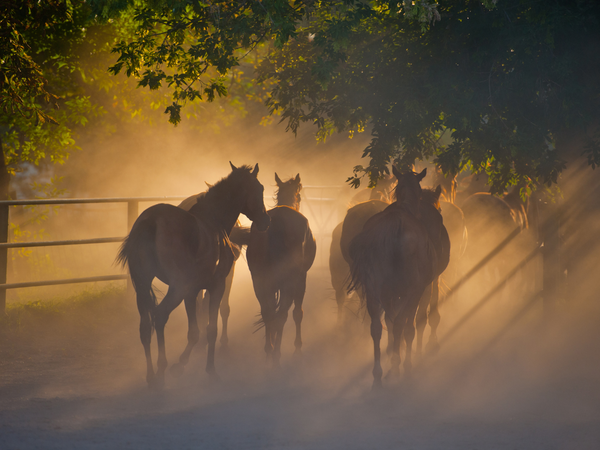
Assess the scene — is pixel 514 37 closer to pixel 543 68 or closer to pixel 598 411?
pixel 543 68

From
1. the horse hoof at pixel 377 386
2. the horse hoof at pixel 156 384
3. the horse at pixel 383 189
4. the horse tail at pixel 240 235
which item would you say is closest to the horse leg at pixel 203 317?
the horse tail at pixel 240 235

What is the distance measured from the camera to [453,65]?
23.6 feet

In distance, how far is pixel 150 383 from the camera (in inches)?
209

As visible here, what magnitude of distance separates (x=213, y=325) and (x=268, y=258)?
1116mm

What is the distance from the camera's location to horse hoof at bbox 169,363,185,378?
559 cm

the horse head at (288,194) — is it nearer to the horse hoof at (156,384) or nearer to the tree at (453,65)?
the tree at (453,65)

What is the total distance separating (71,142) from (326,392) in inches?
310

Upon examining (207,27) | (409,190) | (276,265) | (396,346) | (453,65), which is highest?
(207,27)

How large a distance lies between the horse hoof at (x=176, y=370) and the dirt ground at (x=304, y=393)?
0.09 metres

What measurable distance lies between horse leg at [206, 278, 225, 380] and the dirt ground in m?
0.20

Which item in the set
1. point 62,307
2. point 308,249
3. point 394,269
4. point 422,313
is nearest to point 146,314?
point 308,249

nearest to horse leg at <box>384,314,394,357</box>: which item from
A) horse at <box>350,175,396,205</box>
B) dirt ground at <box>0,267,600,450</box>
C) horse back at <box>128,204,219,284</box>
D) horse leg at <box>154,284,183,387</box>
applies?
dirt ground at <box>0,267,600,450</box>

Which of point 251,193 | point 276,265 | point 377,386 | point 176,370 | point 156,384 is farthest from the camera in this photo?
point 276,265

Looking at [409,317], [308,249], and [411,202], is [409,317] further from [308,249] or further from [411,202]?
[308,249]
